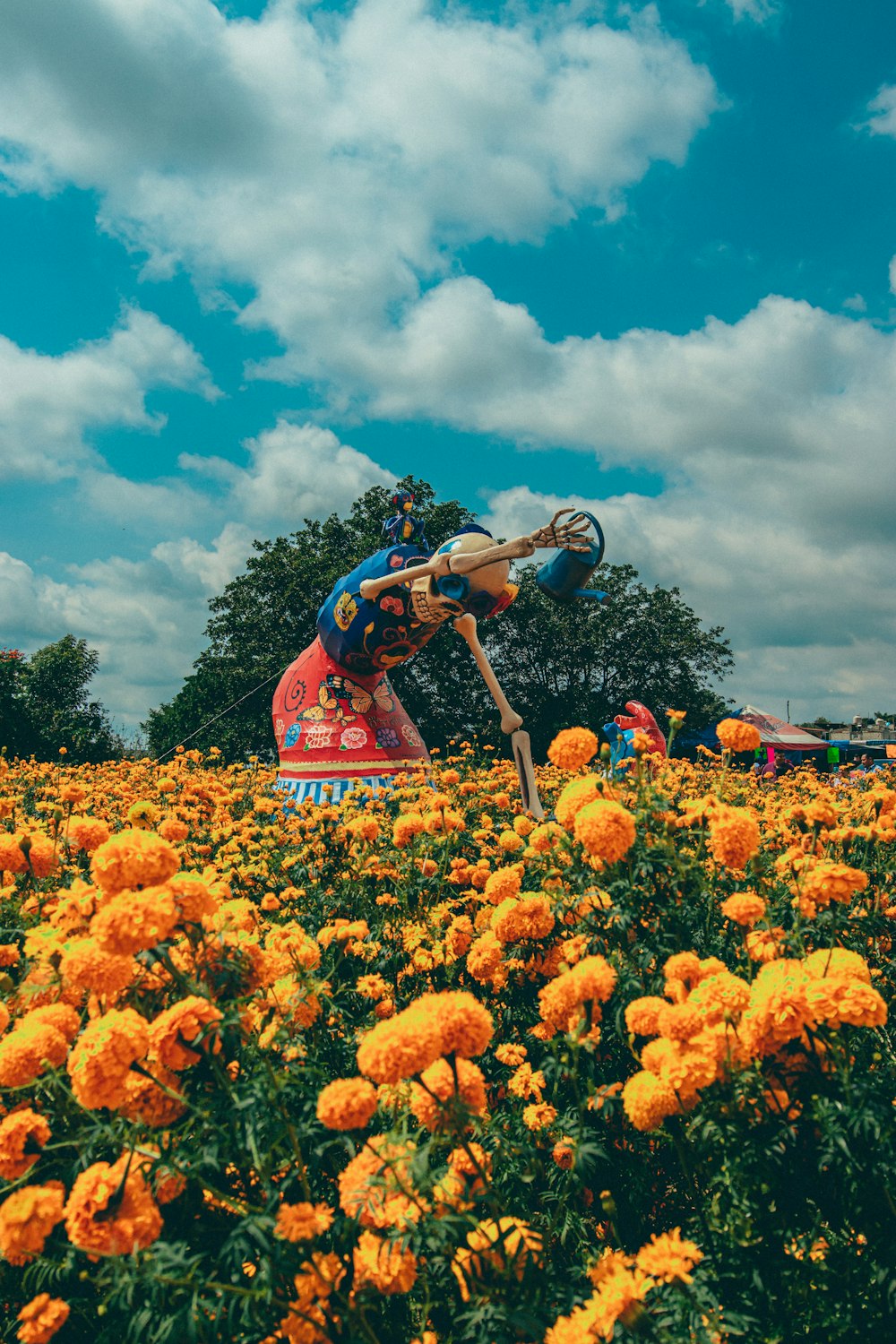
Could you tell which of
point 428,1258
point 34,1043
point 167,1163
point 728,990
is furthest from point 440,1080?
point 34,1043

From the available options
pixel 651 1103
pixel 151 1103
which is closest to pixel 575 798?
pixel 651 1103

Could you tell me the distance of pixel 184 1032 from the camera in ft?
5.60

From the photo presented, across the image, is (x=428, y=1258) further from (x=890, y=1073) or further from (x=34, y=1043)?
(x=890, y=1073)

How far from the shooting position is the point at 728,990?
5.99ft

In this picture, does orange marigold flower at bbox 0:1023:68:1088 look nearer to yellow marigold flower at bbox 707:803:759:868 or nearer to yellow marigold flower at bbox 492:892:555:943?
yellow marigold flower at bbox 492:892:555:943

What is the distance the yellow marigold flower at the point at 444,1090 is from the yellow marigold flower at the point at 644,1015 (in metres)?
0.42

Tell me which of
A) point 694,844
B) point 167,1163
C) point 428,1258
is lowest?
point 428,1258

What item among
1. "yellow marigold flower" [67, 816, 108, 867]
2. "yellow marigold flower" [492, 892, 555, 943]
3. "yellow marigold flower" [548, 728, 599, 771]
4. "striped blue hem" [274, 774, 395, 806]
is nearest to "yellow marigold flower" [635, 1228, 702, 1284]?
"yellow marigold flower" [492, 892, 555, 943]

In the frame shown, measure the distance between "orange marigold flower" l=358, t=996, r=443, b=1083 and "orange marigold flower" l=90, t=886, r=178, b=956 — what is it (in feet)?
1.83

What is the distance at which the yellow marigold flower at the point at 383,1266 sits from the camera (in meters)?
1.50

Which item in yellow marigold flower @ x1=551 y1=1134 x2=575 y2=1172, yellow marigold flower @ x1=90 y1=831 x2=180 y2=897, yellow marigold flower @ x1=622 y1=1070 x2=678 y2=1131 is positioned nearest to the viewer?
yellow marigold flower @ x1=622 y1=1070 x2=678 y2=1131

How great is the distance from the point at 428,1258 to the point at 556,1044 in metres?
0.56

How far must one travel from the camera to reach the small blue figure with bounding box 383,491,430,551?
29.1 ft

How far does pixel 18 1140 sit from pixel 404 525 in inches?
304
